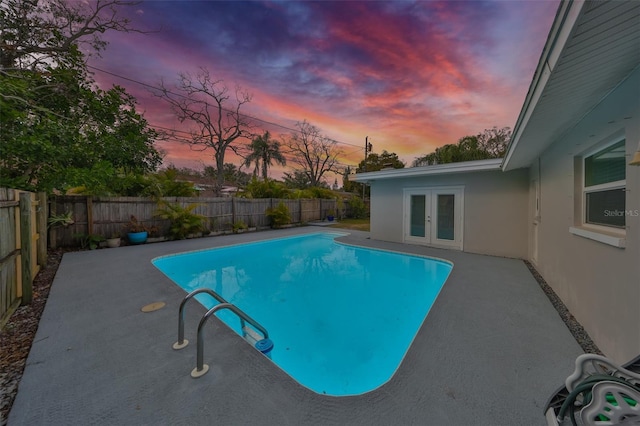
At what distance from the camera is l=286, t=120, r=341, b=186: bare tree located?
80.5 feet

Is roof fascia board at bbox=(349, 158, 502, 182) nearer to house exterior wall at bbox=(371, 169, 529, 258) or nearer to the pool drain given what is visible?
house exterior wall at bbox=(371, 169, 529, 258)

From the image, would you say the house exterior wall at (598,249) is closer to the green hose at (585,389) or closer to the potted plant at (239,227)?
the green hose at (585,389)

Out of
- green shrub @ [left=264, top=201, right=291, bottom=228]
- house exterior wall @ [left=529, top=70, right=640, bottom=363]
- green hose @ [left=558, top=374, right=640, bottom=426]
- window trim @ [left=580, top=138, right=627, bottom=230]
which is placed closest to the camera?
green hose @ [left=558, top=374, right=640, bottom=426]

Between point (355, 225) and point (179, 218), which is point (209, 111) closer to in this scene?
point (179, 218)

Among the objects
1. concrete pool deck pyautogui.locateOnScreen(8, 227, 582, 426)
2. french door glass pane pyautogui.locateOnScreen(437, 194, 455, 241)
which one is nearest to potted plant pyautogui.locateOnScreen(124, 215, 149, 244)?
concrete pool deck pyautogui.locateOnScreen(8, 227, 582, 426)

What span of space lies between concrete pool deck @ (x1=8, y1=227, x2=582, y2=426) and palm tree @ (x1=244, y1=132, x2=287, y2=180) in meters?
19.7

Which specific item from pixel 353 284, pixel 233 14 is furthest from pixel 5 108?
pixel 353 284

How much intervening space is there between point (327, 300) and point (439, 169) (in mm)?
5626

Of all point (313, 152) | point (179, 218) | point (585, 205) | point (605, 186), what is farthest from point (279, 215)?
point (313, 152)

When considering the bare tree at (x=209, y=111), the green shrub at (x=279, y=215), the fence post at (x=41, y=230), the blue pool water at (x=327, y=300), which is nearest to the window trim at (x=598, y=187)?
the blue pool water at (x=327, y=300)

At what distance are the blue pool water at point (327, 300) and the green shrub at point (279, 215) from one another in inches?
183

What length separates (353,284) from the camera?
215 inches

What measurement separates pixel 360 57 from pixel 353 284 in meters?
9.20

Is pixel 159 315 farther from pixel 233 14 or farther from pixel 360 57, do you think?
pixel 360 57
